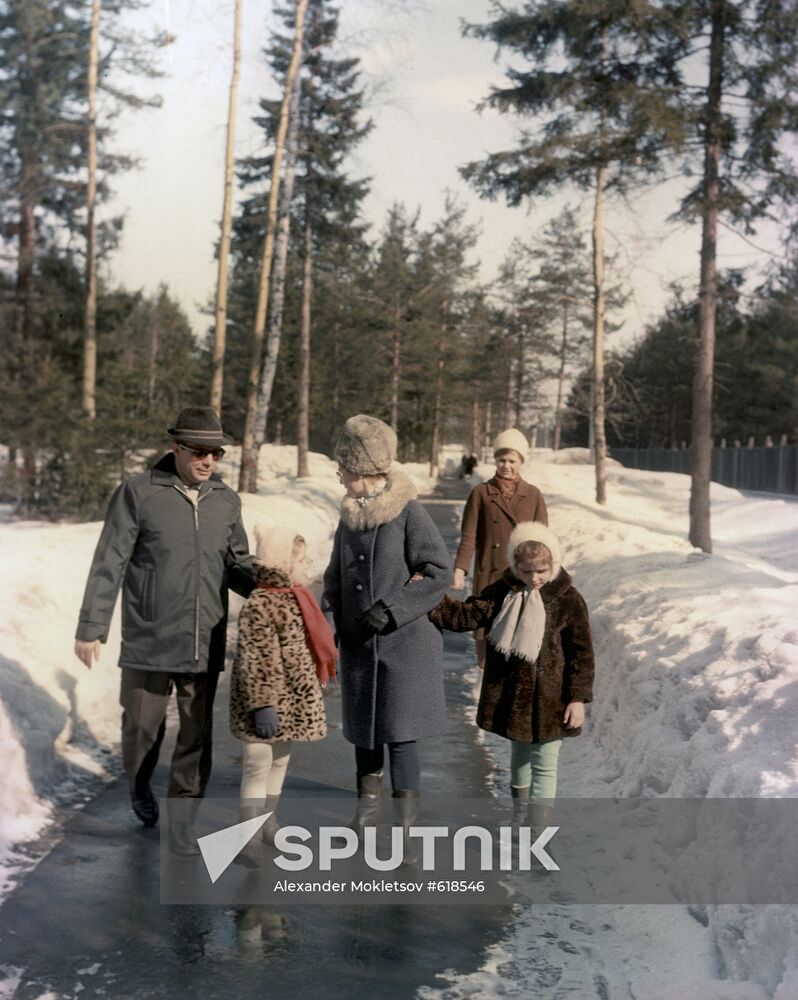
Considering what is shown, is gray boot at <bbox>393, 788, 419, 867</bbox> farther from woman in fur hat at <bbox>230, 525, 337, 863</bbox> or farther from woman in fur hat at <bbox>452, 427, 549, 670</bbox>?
woman in fur hat at <bbox>452, 427, 549, 670</bbox>

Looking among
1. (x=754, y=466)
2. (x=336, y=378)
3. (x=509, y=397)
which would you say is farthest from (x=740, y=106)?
(x=509, y=397)

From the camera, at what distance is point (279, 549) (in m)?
5.14

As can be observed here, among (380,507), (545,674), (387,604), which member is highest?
(380,507)

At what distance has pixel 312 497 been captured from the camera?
87.8 ft

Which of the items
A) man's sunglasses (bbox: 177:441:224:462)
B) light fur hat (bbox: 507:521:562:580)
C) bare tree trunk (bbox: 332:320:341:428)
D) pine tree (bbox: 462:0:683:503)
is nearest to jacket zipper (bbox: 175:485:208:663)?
man's sunglasses (bbox: 177:441:224:462)

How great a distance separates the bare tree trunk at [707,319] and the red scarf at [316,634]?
15089 mm

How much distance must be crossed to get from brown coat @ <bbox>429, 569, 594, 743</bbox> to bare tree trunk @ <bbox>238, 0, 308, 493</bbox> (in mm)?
17575

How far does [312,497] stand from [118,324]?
28.9ft

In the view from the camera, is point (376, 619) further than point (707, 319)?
No

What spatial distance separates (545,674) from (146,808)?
83.4 inches

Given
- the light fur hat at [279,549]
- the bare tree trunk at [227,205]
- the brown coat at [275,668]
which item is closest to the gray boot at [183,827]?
the brown coat at [275,668]

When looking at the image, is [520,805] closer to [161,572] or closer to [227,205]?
[161,572]

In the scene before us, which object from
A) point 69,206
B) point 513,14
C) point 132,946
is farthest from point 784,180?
point 69,206

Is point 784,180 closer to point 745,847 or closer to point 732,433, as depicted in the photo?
point 745,847
